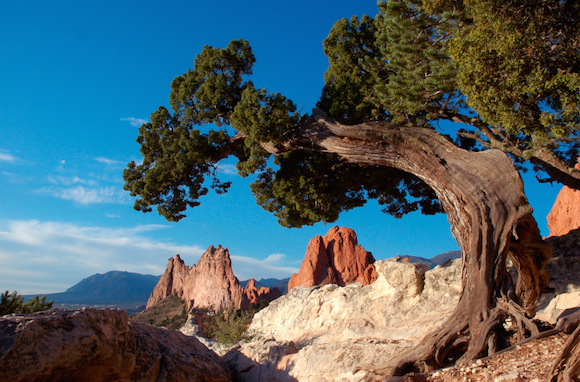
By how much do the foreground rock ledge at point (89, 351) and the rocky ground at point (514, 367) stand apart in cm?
486

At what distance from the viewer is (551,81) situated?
769cm

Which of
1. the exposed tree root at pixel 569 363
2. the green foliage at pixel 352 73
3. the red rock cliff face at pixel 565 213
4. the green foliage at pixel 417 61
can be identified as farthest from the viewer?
the red rock cliff face at pixel 565 213

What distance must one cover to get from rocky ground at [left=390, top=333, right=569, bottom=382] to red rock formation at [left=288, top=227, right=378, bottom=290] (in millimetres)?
59209

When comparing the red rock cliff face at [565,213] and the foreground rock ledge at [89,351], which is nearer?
the foreground rock ledge at [89,351]

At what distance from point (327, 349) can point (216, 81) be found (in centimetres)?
980

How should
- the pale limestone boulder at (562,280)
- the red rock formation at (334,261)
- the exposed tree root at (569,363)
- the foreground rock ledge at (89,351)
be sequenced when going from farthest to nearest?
the red rock formation at (334,261) < the pale limestone boulder at (562,280) < the foreground rock ledge at (89,351) < the exposed tree root at (569,363)

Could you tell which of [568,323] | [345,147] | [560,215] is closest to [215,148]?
[345,147]

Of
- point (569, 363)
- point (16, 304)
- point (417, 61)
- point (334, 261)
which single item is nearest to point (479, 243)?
point (569, 363)

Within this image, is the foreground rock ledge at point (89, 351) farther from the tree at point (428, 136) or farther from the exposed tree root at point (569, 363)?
the exposed tree root at point (569, 363)

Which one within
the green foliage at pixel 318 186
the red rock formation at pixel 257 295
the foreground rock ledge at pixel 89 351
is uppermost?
the green foliage at pixel 318 186

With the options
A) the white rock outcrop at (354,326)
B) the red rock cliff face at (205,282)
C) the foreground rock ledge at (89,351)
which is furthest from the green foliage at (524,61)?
the red rock cliff face at (205,282)

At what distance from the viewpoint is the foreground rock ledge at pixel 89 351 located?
579 centimetres

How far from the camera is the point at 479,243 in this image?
8.77 m

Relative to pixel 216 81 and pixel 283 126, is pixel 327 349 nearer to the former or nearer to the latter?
pixel 283 126
